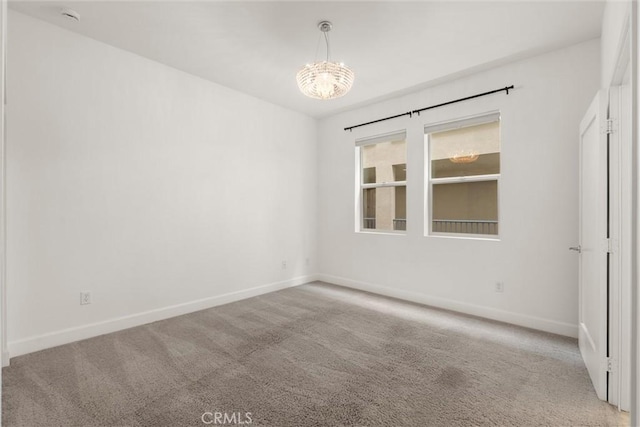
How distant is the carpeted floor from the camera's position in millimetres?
2104

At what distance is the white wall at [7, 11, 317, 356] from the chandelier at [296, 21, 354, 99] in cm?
176

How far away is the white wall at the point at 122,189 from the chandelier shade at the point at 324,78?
1755mm

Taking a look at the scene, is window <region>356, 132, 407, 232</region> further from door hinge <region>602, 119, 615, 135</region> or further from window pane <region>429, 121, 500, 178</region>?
door hinge <region>602, 119, 615, 135</region>

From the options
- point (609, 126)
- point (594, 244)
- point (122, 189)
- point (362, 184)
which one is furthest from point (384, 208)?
point (122, 189)

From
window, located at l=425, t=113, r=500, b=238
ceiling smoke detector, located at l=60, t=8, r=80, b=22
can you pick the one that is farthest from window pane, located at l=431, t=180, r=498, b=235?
ceiling smoke detector, located at l=60, t=8, r=80, b=22

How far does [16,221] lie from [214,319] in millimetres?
1977

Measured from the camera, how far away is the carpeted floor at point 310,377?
2104 mm

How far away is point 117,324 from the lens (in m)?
3.38

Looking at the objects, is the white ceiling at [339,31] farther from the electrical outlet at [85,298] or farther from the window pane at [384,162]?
the electrical outlet at [85,298]

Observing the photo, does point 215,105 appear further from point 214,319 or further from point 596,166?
point 596,166

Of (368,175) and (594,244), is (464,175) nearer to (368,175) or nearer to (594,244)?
(368,175)

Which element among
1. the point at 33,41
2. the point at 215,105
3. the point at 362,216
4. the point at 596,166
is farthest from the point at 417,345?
the point at 33,41

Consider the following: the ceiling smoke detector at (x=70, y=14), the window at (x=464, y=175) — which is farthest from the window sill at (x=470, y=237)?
the ceiling smoke detector at (x=70, y=14)

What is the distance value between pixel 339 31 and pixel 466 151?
213 cm
